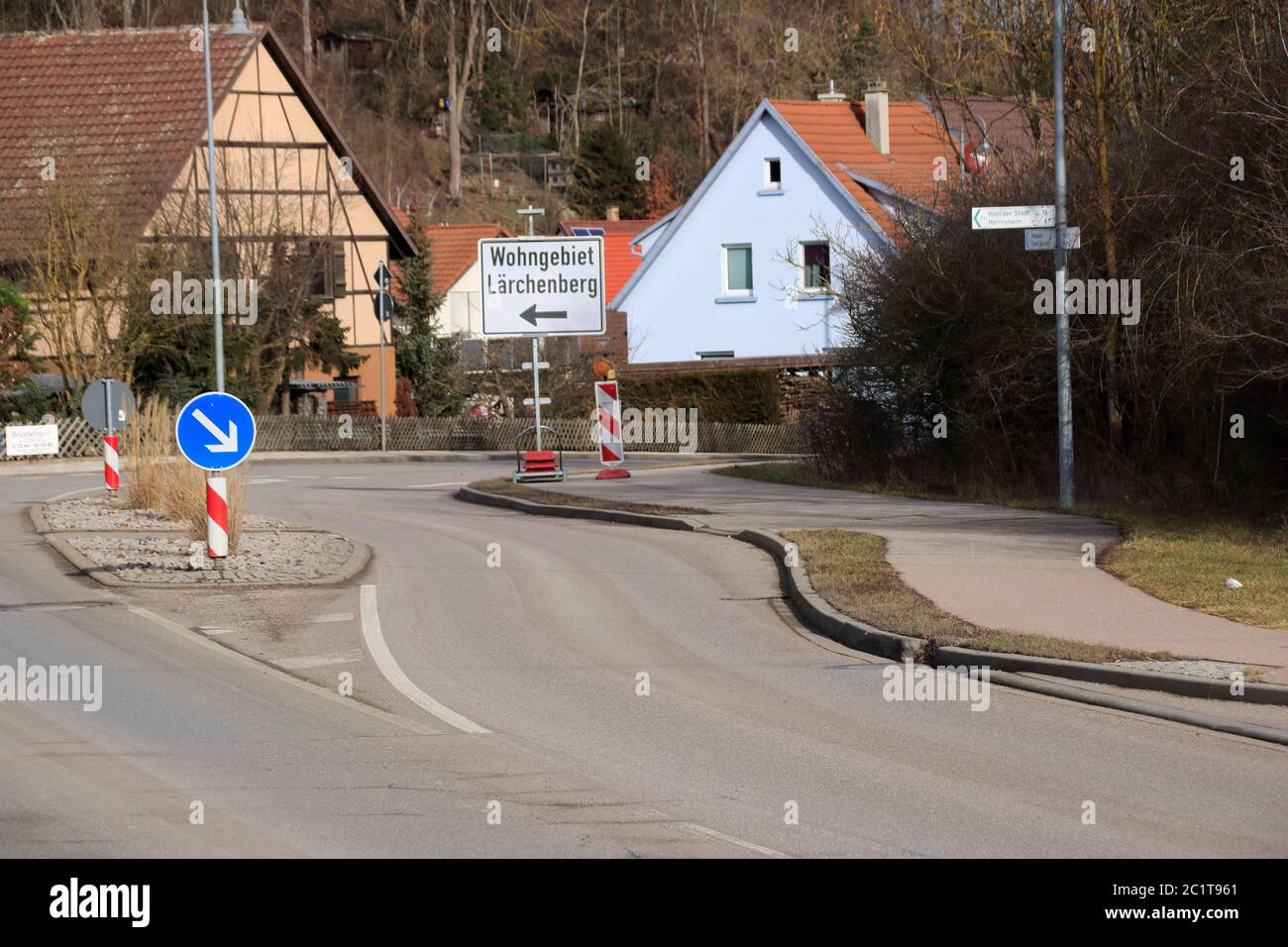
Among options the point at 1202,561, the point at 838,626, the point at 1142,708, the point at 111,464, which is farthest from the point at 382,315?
the point at 1142,708

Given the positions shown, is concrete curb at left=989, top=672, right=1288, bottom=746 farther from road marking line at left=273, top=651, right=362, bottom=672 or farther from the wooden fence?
the wooden fence

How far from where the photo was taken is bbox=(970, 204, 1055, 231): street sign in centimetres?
1844

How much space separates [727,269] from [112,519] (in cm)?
3270

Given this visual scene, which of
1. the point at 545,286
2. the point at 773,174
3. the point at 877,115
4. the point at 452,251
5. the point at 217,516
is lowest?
the point at 217,516

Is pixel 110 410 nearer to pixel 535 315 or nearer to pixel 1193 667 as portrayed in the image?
pixel 535 315

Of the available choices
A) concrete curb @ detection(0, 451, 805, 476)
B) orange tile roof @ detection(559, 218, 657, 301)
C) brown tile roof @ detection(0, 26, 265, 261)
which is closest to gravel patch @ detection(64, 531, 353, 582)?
concrete curb @ detection(0, 451, 805, 476)

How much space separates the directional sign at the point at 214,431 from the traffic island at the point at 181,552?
123cm

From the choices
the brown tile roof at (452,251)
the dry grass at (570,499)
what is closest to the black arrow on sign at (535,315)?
the dry grass at (570,499)

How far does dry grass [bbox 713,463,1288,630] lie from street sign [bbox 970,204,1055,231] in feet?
11.6

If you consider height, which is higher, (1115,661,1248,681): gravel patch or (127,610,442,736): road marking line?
(1115,661,1248,681): gravel patch

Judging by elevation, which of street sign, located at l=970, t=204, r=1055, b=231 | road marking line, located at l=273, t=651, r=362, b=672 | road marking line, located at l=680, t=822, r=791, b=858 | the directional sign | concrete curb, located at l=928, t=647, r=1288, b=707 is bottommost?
road marking line, located at l=273, t=651, r=362, b=672

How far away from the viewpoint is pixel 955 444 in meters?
24.6

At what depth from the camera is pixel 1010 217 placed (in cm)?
1855
